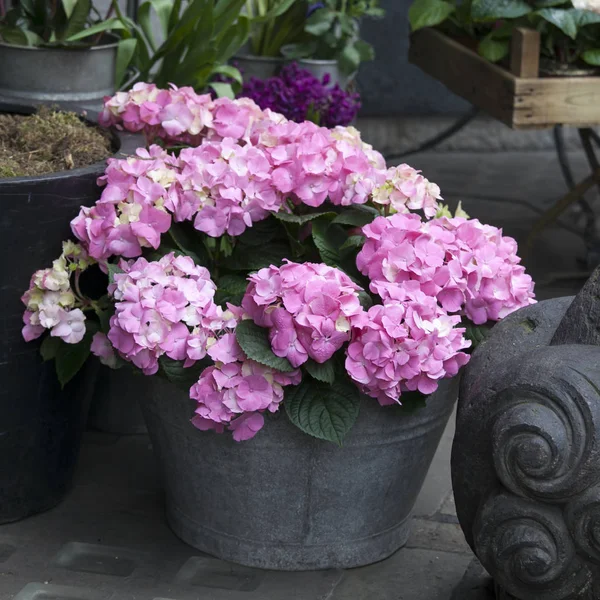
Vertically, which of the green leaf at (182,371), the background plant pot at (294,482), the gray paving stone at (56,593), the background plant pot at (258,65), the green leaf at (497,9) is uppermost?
the green leaf at (497,9)

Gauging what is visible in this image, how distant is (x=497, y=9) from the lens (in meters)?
3.54

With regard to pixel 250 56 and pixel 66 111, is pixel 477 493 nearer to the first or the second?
pixel 66 111

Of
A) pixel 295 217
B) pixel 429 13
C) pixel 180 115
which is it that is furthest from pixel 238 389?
pixel 429 13

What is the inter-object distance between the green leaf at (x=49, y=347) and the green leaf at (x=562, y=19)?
76.2 inches

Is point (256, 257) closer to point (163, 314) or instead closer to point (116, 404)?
point (163, 314)

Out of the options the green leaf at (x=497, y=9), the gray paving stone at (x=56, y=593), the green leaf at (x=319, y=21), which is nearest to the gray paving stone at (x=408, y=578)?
the gray paving stone at (x=56, y=593)

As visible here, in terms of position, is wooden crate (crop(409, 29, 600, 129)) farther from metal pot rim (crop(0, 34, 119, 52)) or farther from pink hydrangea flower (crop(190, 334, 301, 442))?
pink hydrangea flower (crop(190, 334, 301, 442))

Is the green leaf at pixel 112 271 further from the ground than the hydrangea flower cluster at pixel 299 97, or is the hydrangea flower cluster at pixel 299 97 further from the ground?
the green leaf at pixel 112 271

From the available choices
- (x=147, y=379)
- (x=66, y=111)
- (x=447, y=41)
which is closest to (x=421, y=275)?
(x=147, y=379)

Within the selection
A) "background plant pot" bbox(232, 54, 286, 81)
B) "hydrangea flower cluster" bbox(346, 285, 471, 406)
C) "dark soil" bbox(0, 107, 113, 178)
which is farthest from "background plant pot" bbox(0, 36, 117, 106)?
"hydrangea flower cluster" bbox(346, 285, 471, 406)

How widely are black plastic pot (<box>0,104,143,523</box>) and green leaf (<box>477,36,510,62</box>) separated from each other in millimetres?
1461

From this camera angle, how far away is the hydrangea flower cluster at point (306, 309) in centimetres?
192

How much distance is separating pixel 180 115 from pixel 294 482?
85 cm

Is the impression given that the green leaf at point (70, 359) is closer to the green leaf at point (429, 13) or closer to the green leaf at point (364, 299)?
the green leaf at point (364, 299)
